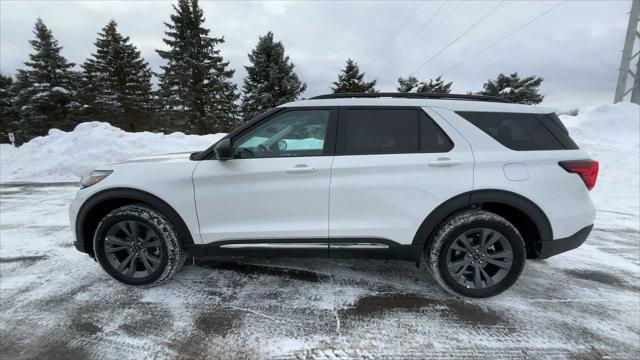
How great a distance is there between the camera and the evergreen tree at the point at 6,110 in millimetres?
35094

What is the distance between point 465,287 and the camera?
2.75 meters

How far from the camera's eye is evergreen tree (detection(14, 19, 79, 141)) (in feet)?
95.4

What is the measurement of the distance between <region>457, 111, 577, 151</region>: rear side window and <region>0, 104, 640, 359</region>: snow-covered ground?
1.42 metres

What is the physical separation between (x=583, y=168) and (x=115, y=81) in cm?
3787

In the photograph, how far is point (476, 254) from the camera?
2.74 meters

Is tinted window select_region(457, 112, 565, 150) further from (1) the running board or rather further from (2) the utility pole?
(2) the utility pole

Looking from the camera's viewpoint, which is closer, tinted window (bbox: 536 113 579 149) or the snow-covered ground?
the snow-covered ground

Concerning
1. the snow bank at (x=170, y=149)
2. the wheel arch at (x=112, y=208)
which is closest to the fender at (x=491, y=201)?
the wheel arch at (x=112, y=208)

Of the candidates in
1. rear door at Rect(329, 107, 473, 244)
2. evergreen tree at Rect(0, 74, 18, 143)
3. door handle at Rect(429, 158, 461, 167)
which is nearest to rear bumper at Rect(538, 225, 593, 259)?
rear door at Rect(329, 107, 473, 244)

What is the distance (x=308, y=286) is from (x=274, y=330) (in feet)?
2.21

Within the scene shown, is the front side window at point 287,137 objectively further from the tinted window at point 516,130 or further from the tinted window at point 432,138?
the tinted window at point 516,130

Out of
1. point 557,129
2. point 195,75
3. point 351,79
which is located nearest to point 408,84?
point 351,79

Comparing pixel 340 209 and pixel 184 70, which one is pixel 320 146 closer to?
pixel 340 209

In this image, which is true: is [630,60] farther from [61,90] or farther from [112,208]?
[61,90]
